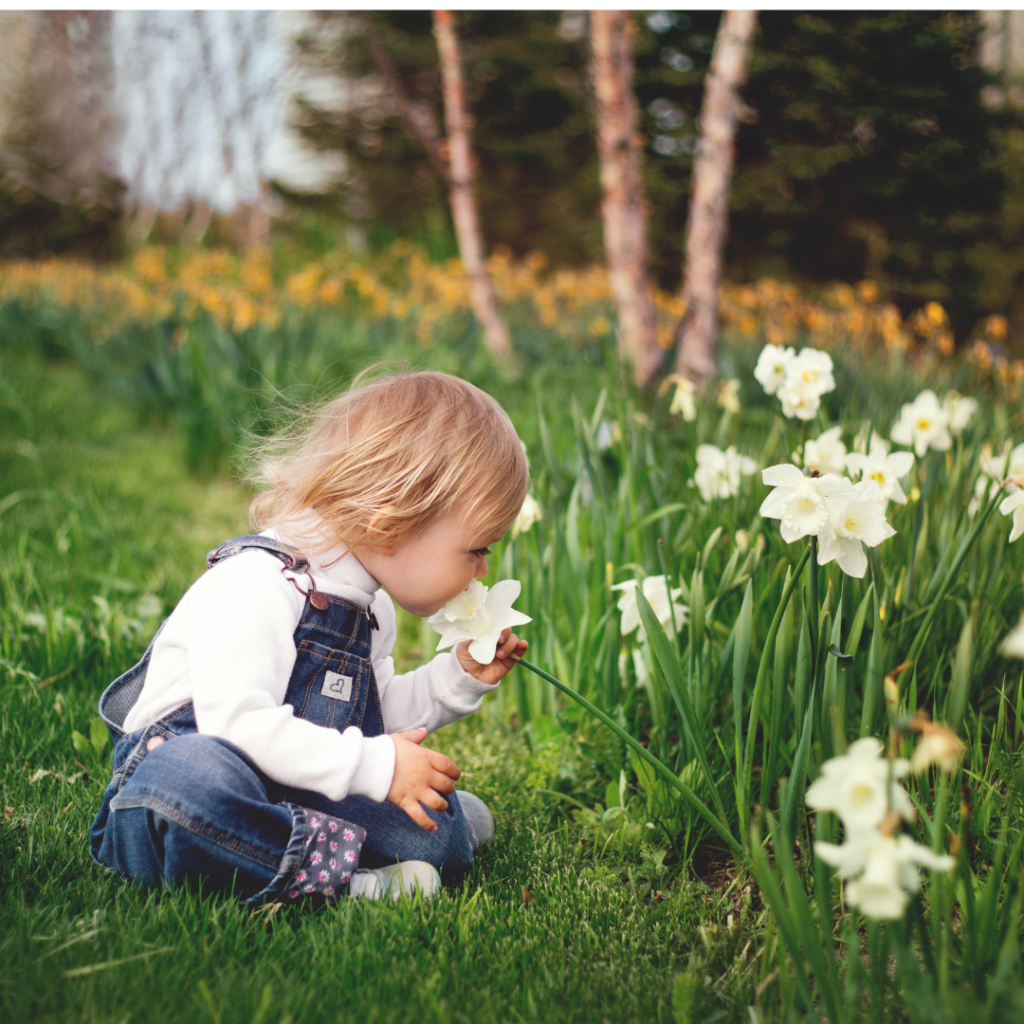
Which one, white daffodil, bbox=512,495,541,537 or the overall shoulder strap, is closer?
the overall shoulder strap

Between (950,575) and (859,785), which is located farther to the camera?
(950,575)

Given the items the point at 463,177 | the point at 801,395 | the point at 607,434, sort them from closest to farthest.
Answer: the point at 801,395 < the point at 607,434 < the point at 463,177

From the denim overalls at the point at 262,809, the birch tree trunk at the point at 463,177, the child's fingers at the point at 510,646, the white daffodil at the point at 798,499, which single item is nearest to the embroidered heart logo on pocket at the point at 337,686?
the denim overalls at the point at 262,809

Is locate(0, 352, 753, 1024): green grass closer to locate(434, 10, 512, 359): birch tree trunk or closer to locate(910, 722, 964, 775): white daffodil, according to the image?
locate(910, 722, 964, 775): white daffodil

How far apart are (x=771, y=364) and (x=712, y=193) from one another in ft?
9.12

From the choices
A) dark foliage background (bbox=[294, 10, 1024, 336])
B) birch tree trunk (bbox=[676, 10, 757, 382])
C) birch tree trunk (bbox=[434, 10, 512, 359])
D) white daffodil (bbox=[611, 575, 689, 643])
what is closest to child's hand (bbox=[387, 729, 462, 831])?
white daffodil (bbox=[611, 575, 689, 643])

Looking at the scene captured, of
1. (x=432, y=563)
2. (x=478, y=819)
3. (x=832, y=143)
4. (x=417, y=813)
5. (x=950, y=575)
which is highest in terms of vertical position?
(x=832, y=143)

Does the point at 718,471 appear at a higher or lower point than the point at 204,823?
higher

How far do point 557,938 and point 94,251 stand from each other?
18.3 m

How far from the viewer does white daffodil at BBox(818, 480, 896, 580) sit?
122cm

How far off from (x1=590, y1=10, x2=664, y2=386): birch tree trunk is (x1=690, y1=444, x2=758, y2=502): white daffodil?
2.19 metres

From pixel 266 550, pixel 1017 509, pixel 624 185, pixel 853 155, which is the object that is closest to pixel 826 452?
pixel 1017 509

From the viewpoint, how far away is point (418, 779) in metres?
1.27

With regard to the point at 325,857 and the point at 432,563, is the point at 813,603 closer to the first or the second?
the point at 432,563
